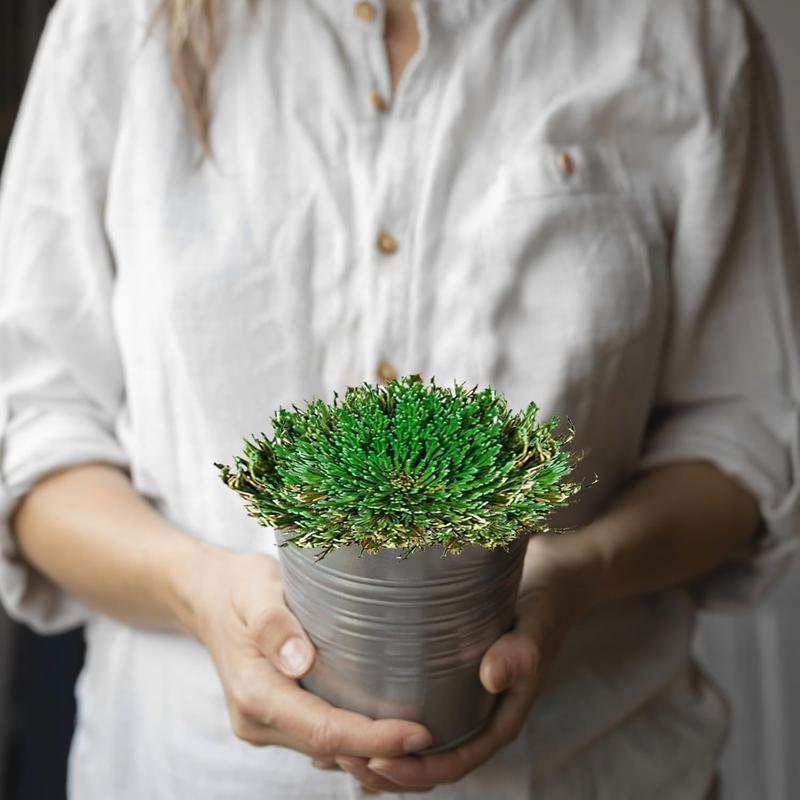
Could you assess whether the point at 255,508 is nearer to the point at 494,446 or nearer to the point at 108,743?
the point at 494,446

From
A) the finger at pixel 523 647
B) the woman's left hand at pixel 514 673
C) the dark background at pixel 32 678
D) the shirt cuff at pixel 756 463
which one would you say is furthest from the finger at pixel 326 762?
the dark background at pixel 32 678

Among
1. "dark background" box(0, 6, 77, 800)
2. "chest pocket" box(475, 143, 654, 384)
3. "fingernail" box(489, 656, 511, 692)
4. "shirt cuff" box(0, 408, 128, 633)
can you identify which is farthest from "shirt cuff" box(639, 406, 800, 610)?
"dark background" box(0, 6, 77, 800)

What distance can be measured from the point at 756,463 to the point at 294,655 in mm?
482

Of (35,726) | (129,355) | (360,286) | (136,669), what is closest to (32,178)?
(129,355)

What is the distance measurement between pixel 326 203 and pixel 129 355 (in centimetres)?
21

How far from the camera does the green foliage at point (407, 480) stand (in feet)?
1.59

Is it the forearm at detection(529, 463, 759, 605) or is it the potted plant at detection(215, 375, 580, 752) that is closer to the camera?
the potted plant at detection(215, 375, 580, 752)

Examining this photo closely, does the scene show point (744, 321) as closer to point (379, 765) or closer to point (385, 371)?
point (385, 371)

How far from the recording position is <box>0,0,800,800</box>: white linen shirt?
0.77 metres

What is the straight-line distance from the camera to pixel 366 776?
0.60 meters

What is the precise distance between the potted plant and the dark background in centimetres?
94

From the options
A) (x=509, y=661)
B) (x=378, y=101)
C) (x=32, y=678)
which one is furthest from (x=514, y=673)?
(x=32, y=678)

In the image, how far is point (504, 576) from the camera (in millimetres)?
552

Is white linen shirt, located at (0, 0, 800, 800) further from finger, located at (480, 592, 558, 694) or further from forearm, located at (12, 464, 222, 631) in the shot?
finger, located at (480, 592, 558, 694)
